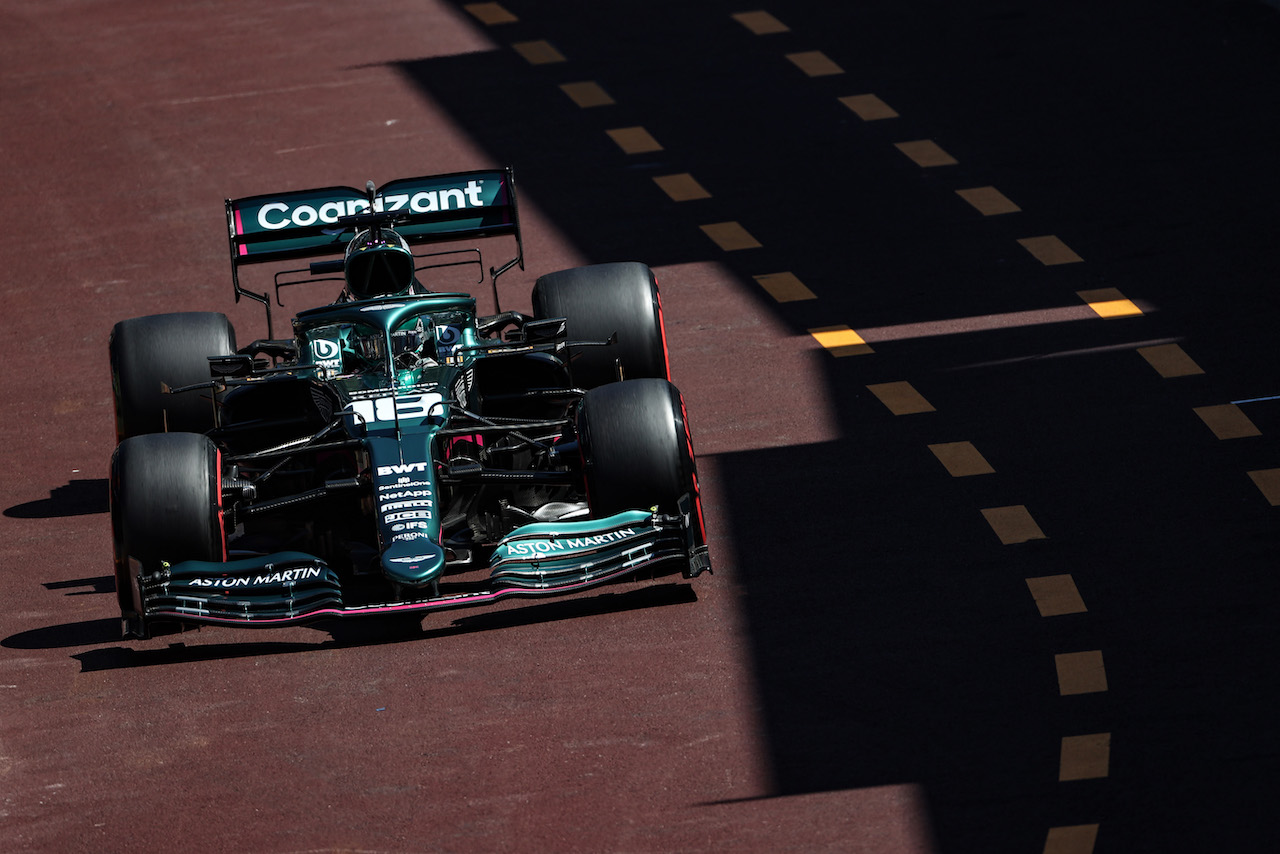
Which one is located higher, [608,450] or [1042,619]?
[608,450]

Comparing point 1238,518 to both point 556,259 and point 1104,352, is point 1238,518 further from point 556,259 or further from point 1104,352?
point 556,259

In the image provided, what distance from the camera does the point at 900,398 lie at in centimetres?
1452

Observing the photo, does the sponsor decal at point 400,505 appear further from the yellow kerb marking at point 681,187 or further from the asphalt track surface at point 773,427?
the yellow kerb marking at point 681,187

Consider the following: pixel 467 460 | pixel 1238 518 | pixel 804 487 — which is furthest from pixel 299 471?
pixel 1238 518

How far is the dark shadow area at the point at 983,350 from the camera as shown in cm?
990

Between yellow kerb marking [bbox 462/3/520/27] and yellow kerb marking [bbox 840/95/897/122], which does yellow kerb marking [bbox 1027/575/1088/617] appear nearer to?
yellow kerb marking [bbox 840/95/897/122]

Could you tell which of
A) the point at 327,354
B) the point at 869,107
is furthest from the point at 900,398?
the point at 869,107

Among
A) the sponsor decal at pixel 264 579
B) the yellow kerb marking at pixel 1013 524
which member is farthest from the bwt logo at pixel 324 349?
the yellow kerb marking at pixel 1013 524

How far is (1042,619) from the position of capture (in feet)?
36.3

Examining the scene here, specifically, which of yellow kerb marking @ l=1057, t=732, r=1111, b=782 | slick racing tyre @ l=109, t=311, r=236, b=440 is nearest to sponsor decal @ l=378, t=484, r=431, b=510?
slick racing tyre @ l=109, t=311, r=236, b=440

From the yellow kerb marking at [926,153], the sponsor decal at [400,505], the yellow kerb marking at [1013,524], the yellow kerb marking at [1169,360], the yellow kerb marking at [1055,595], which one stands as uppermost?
the sponsor decal at [400,505]

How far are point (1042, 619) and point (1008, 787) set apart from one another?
186 cm

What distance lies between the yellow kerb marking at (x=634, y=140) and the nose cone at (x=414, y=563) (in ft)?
32.5

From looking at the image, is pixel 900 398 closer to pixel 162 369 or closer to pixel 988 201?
pixel 988 201
